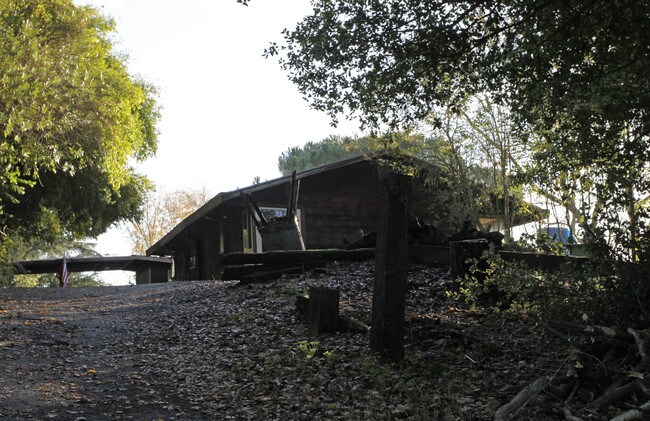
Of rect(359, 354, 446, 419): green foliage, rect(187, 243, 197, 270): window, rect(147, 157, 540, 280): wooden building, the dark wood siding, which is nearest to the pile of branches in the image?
rect(359, 354, 446, 419): green foliage

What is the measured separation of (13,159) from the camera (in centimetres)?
1641

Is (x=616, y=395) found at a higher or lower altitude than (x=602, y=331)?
lower

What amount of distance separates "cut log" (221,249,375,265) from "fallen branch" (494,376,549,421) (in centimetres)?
1003

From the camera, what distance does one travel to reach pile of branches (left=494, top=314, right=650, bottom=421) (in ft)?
18.4

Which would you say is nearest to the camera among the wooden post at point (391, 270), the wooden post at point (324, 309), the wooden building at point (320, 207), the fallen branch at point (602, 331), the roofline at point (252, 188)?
the fallen branch at point (602, 331)

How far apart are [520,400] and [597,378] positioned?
791mm

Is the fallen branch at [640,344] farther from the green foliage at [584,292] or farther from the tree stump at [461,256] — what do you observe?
the tree stump at [461,256]

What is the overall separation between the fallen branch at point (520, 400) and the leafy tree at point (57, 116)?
12913mm

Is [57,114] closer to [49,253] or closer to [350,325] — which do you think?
[350,325]

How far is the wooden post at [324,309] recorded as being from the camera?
9547mm

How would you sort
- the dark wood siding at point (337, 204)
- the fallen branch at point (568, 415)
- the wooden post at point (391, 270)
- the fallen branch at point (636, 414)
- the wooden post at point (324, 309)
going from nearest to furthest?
the fallen branch at point (636, 414)
the fallen branch at point (568, 415)
the wooden post at point (391, 270)
the wooden post at point (324, 309)
the dark wood siding at point (337, 204)

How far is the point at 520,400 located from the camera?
589cm

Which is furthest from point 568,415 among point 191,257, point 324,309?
point 191,257

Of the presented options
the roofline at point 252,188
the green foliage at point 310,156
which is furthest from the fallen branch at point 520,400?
the green foliage at point 310,156
